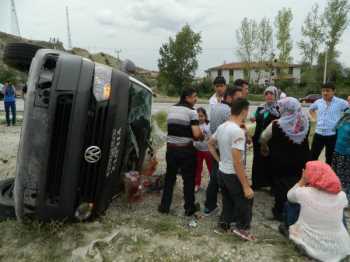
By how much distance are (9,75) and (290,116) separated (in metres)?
34.2

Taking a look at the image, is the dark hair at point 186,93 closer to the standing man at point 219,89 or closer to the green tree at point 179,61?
the standing man at point 219,89

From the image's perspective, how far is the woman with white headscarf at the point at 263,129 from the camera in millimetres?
4547

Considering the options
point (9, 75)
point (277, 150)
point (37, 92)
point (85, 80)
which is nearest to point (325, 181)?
point (277, 150)

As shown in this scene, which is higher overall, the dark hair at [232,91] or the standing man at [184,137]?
the dark hair at [232,91]

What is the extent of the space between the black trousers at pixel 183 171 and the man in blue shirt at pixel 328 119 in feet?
7.20

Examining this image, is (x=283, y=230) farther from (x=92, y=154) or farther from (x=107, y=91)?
(x=107, y=91)

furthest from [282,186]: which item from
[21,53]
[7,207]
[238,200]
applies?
[21,53]

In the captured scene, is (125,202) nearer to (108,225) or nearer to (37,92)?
(108,225)

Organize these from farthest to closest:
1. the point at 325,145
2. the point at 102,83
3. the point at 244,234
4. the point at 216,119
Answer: the point at 325,145, the point at 216,119, the point at 244,234, the point at 102,83

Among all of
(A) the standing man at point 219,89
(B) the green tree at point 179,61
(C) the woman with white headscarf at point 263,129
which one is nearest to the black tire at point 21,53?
(A) the standing man at point 219,89

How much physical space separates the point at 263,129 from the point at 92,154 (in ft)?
8.16

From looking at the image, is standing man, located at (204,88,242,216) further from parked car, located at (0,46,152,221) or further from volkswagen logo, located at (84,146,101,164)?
volkswagen logo, located at (84,146,101,164)

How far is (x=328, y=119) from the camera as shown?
5188 millimetres

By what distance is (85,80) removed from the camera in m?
3.07
